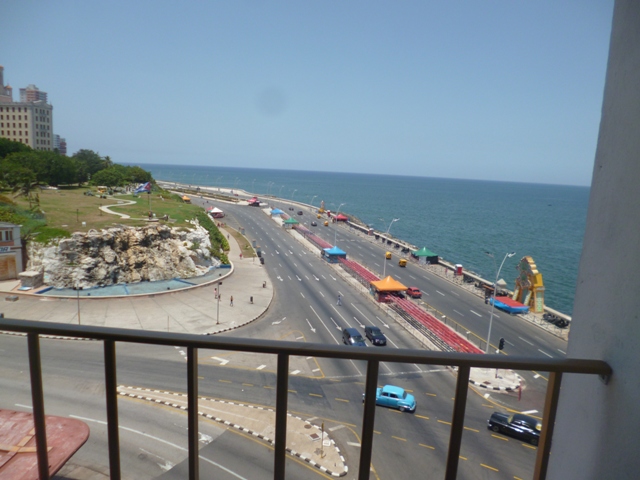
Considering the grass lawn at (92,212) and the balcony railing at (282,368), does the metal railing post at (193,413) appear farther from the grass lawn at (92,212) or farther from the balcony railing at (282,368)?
the grass lawn at (92,212)

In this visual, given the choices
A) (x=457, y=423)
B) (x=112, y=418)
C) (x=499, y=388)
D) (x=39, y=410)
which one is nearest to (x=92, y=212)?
(x=39, y=410)

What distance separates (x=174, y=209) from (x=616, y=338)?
46.0 m

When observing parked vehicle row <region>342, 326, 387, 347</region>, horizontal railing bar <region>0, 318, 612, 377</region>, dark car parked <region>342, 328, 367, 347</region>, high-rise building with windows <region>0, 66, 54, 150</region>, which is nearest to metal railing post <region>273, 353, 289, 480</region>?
horizontal railing bar <region>0, 318, 612, 377</region>

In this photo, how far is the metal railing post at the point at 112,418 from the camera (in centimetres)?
206

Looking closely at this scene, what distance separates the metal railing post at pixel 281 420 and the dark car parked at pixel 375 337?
19626mm

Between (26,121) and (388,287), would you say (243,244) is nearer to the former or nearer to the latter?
(388,287)

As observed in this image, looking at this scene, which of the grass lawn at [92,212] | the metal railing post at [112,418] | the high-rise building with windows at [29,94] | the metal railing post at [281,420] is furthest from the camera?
the high-rise building with windows at [29,94]

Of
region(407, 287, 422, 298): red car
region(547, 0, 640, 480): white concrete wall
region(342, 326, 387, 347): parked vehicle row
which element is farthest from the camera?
region(407, 287, 422, 298): red car

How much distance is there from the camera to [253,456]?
2.55 meters

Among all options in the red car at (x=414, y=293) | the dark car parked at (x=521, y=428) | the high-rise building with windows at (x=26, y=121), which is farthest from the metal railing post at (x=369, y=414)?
the high-rise building with windows at (x=26, y=121)

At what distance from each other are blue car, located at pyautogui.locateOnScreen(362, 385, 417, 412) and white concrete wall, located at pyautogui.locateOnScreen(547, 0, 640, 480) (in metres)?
0.74

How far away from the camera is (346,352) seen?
67.5 inches

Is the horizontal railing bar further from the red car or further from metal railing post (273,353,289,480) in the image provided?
the red car

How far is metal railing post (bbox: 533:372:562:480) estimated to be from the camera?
1.88 metres
